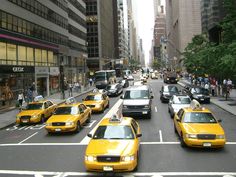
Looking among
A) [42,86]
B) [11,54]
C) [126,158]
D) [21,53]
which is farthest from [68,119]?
[42,86]

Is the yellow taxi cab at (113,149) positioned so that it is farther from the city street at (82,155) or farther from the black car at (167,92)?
the black car at (167,92)

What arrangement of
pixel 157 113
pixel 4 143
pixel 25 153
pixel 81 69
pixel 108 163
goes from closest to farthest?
pixel 108 163 → pixel 25 153 → pixel 4 143 → pixel 157 113 → pixel 81 69

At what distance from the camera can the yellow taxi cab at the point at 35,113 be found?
2273cm

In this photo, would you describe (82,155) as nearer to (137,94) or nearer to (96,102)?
(137,94)

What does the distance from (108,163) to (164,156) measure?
3.40m

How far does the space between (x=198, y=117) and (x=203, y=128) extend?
4.55 feet

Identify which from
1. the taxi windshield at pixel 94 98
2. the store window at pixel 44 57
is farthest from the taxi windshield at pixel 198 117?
the store window at pixel 44 57

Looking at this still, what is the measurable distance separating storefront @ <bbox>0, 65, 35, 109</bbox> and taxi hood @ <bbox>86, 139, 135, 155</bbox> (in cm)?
2365

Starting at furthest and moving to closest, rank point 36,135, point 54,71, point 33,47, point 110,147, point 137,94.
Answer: point 54,71 < point 33,47 < point 137,94 < point 36,135 < point 110,147

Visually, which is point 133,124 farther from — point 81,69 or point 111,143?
point 81,69

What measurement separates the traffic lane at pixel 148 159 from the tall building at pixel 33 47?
20.4 metres

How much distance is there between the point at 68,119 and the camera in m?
18.6

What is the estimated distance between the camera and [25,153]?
48.5 ft

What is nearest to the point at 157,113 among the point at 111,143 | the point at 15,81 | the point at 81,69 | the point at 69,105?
the point at 69,105
